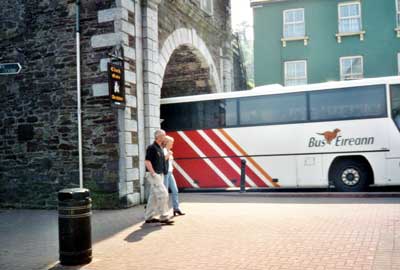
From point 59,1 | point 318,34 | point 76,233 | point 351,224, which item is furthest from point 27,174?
point 318,34

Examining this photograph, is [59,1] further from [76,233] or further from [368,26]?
[368,26]

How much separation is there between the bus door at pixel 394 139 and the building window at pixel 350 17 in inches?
549

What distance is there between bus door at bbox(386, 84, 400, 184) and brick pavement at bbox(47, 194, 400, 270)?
6.30 feet

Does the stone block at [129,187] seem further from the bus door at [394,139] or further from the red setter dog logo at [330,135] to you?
the bus door at [394,139]

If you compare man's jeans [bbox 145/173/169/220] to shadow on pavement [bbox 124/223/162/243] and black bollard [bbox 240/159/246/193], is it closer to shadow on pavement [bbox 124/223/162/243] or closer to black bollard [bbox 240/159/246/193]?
shadow on pavement [bbox 124/223/162/243]

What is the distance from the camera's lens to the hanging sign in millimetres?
10695

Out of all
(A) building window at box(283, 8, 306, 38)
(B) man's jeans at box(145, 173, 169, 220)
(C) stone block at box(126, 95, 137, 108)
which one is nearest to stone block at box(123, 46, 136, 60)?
(C) stone block at box(126, 95, 137, 108)

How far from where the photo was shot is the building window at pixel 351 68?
2481cm

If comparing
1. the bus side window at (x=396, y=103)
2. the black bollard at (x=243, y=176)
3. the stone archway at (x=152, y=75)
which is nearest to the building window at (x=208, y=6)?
the stone archway at (x=152, y=75)

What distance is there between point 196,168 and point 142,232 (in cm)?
644

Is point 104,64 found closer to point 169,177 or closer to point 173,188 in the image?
point 169,177

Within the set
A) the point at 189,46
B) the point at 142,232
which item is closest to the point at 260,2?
the point at 189,46

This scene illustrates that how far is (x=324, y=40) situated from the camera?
2530 centimetres

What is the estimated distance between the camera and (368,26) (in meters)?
24.7
